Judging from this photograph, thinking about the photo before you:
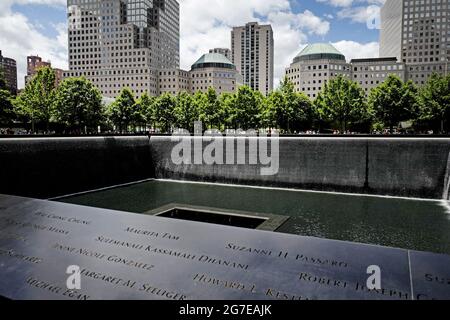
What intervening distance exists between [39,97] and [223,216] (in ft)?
128

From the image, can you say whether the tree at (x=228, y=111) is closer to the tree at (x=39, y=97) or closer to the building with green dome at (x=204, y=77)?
the tree at (x=39, y=97)

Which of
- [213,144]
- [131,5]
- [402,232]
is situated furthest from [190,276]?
[131,5]

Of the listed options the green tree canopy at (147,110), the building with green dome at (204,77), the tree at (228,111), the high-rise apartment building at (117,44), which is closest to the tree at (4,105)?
the green tree canopy at (147,110)

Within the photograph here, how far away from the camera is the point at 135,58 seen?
126m

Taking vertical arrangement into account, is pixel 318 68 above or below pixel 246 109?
above

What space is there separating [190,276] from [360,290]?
3.82 ft

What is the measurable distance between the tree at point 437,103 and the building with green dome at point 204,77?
286 feet

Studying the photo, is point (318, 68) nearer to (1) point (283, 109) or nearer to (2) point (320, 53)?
(2) point (320, 53)

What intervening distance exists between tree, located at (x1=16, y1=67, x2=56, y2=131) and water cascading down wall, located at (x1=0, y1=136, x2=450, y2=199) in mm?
25853

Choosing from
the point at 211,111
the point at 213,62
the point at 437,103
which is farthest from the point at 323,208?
the point at 213,62

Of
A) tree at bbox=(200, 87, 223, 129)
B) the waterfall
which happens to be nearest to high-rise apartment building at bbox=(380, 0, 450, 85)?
tree at bbox=(200, 87, 223, 129)

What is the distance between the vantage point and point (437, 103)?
132ft

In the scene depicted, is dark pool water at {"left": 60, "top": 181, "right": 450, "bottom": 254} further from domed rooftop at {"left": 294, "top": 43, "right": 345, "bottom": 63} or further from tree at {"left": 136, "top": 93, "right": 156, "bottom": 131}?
domed rooftop at {"left": 294, "top": 43, "right": 345, "bottom": 63}
